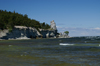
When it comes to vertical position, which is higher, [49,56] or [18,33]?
[18,33]

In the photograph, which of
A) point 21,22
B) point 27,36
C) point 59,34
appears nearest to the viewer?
point 27,36

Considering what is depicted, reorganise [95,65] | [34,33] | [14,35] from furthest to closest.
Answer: [34,33]
[14,35]
[95,65]

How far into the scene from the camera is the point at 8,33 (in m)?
107

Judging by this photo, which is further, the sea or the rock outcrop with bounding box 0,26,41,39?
the rock outcrop with bounding box 0,26,41,39

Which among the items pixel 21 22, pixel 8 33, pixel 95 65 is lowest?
pixel 95 65

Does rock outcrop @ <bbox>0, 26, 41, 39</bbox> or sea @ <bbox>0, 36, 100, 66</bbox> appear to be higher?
rock outcrop @ <bbox>0, 26, 41, 39</bbox>

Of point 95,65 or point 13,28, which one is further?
point 13,28

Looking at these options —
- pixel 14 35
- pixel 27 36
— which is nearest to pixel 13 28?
pixel 14 35

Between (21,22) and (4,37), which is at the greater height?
(21,22)

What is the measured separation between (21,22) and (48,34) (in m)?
30.3

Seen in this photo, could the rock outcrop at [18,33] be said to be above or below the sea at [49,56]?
above

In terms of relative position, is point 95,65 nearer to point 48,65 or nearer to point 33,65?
point 48,65

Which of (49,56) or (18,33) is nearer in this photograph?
(49,56)

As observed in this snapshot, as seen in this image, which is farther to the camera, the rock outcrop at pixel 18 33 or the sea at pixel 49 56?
the rock outcrop at pixel 18 33
